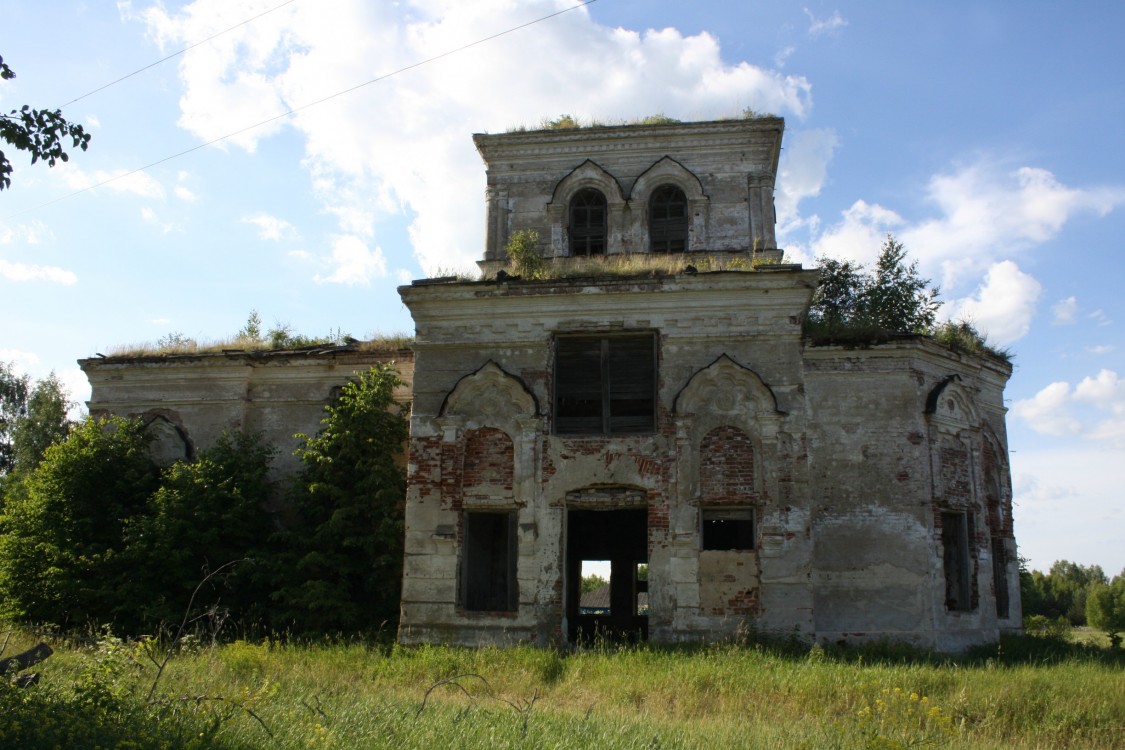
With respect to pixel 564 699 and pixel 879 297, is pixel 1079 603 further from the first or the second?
pixel 564 699

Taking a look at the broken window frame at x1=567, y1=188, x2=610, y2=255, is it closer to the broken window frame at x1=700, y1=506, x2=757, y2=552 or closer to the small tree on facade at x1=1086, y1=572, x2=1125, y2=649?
the broken window frame at x1=700, y1=506, x2=757, y2=552

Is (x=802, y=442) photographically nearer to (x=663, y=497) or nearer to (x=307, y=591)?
(x=663, y=497)

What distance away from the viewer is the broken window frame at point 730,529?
13.9 metres

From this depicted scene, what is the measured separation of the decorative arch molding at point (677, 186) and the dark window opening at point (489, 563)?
6.60 metres

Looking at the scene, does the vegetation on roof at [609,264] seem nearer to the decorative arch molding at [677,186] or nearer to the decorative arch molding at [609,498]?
the decorative arch molding at [677,186]

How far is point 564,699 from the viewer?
1088 centimetres

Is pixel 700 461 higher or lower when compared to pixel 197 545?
higher

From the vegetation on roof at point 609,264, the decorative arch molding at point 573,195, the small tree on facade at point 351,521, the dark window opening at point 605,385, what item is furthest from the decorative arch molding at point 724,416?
the small tree on facade at point 351,521

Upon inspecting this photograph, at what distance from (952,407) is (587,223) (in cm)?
794

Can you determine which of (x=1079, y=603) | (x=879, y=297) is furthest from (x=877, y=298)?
(x=1079, y=603)

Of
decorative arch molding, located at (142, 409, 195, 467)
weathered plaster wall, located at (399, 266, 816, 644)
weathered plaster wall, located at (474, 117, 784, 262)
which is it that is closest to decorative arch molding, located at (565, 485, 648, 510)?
weathered plaster wall, located at (399, 266, 816, 644)

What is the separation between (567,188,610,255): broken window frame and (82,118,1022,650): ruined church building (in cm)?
112

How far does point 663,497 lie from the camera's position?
14016mm

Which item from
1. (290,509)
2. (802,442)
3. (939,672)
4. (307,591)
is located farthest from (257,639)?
(939,672)
